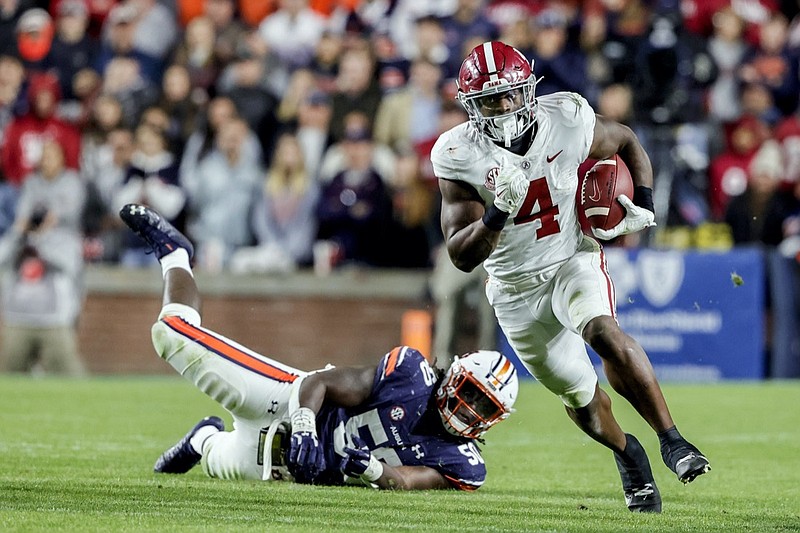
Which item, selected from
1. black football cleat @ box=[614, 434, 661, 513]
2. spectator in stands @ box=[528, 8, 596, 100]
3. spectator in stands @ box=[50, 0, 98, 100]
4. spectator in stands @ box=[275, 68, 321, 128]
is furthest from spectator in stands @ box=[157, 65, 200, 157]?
black football cleat @ box=[614, 434, 661, 513]

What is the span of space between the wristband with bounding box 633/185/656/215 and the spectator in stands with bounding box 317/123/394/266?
639 cm

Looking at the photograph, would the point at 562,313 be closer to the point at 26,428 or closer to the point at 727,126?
the point at 26,428

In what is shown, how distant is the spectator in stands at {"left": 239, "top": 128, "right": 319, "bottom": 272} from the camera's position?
1247cm

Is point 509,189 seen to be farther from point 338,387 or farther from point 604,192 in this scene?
point 338,387

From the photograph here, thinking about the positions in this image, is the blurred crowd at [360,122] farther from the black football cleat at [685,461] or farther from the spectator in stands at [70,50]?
the black football cleat at [685,461]

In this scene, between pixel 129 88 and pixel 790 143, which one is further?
pixel 129 88

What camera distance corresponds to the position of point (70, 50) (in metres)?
14.6

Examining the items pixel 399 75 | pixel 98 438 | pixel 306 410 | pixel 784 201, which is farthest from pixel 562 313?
pixel 399 75

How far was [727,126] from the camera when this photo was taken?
42.7 feet

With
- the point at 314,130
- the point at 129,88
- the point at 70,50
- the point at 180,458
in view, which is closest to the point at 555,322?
the point at 180,458

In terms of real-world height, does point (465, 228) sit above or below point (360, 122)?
below

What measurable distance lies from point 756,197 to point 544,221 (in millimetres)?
6984

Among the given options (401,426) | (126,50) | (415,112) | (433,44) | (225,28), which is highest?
(225,28)

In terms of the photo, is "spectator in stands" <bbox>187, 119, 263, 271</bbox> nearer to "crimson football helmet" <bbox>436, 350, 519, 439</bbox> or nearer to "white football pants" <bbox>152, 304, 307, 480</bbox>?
"white football pants" <bbox>152, 304, 307, 480</bbox>
